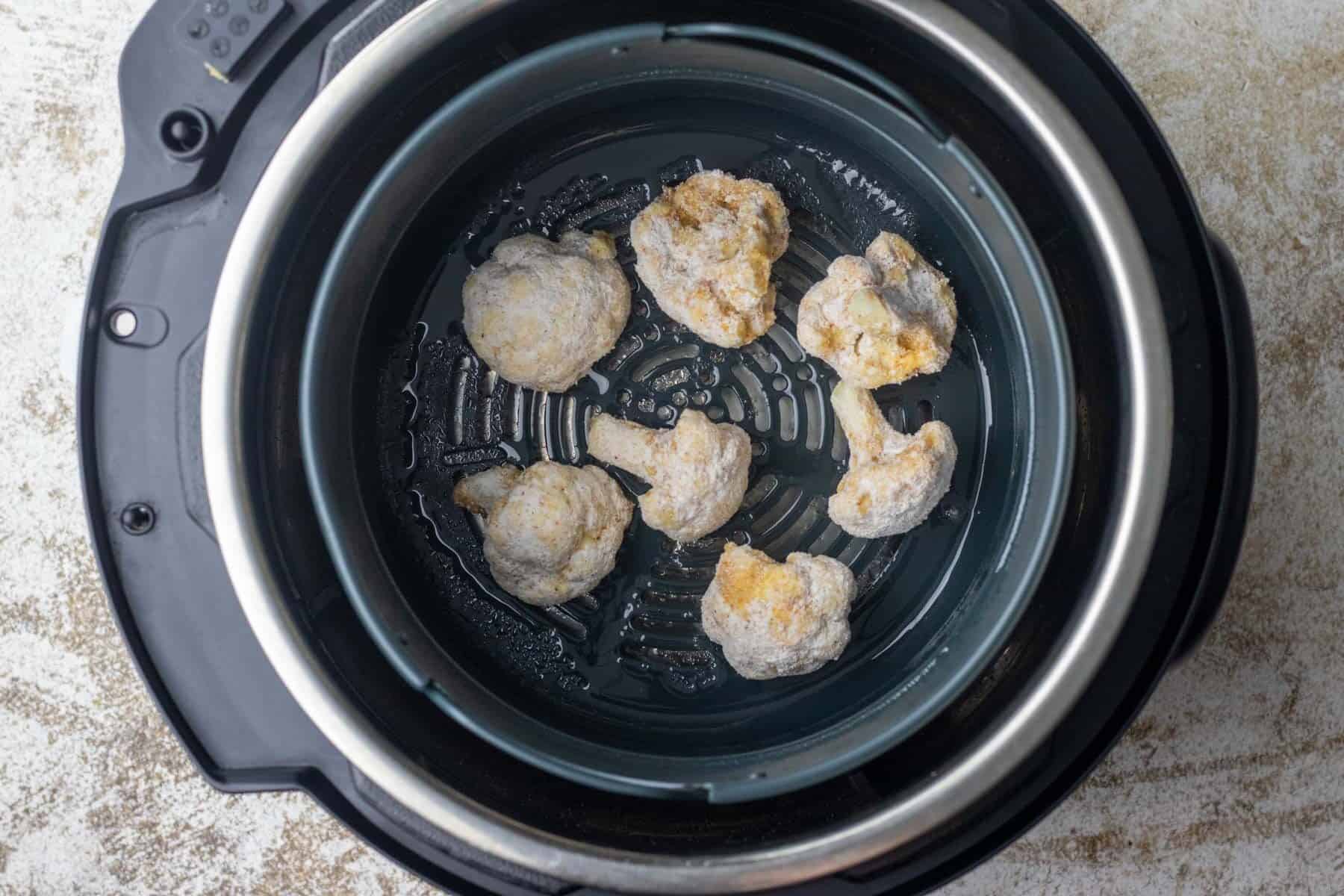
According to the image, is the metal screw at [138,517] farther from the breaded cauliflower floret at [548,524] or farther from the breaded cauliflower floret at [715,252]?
the breaded cauliflower floret at [715,252]

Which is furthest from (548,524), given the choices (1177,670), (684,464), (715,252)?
(1177,670)

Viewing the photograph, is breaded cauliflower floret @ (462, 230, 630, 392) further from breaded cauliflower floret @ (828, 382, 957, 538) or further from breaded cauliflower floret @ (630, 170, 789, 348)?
breaded cauliflower floret @ (828, 382, 957, 538)

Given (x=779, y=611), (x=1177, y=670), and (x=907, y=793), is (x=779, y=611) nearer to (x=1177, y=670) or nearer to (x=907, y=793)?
(x=907, y=793)

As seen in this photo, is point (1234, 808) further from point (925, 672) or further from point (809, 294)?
point (809, 294)

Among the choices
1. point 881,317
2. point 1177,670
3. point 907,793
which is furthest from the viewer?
point 1177,670

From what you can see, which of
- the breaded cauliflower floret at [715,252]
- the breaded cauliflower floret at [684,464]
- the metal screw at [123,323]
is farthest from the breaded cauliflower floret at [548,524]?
the metal screw at [123,323]

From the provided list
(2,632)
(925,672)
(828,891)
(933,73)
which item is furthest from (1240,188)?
(2,632)

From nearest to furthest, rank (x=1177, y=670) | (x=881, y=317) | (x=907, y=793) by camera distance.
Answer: (x=907, y=793) < (x=881, y=317) < (x=1177, y=670)
